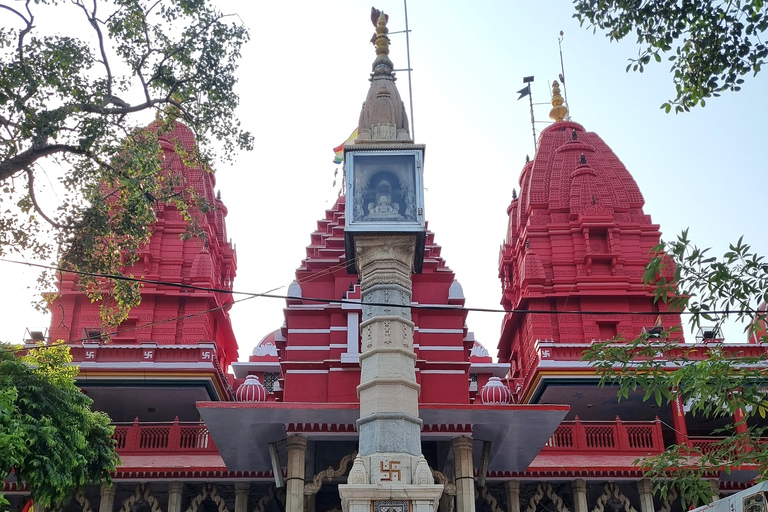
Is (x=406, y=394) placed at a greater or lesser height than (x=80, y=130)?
lesser

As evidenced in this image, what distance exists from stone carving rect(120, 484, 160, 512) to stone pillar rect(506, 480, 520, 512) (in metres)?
7.41

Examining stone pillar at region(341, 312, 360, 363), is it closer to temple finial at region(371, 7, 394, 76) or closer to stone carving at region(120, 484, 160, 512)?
stone carving at region(120, 484, 160, 512)

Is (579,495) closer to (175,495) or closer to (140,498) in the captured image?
(175,495)

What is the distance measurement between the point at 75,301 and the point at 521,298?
13606 mm

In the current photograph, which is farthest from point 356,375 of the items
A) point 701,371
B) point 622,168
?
point 622,168

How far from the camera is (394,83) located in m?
13.9

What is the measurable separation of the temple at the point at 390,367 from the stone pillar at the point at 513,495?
0.04 metres

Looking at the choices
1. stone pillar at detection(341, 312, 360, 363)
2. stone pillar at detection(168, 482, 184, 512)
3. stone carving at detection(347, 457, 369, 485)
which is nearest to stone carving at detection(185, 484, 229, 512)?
stone pillar at detection(168, 482, 184, 512)

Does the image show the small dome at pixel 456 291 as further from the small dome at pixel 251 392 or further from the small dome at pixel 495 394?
the small dome at pixel 251 392

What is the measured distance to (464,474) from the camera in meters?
15.9

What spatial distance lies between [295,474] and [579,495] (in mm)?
6607

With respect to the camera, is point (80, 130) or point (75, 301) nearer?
point (80, 130)

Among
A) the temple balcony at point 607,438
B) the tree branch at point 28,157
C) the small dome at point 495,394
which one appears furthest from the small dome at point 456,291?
the tree branch at point 28,157

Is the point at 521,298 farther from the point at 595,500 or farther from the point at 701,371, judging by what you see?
the point at 701,371
